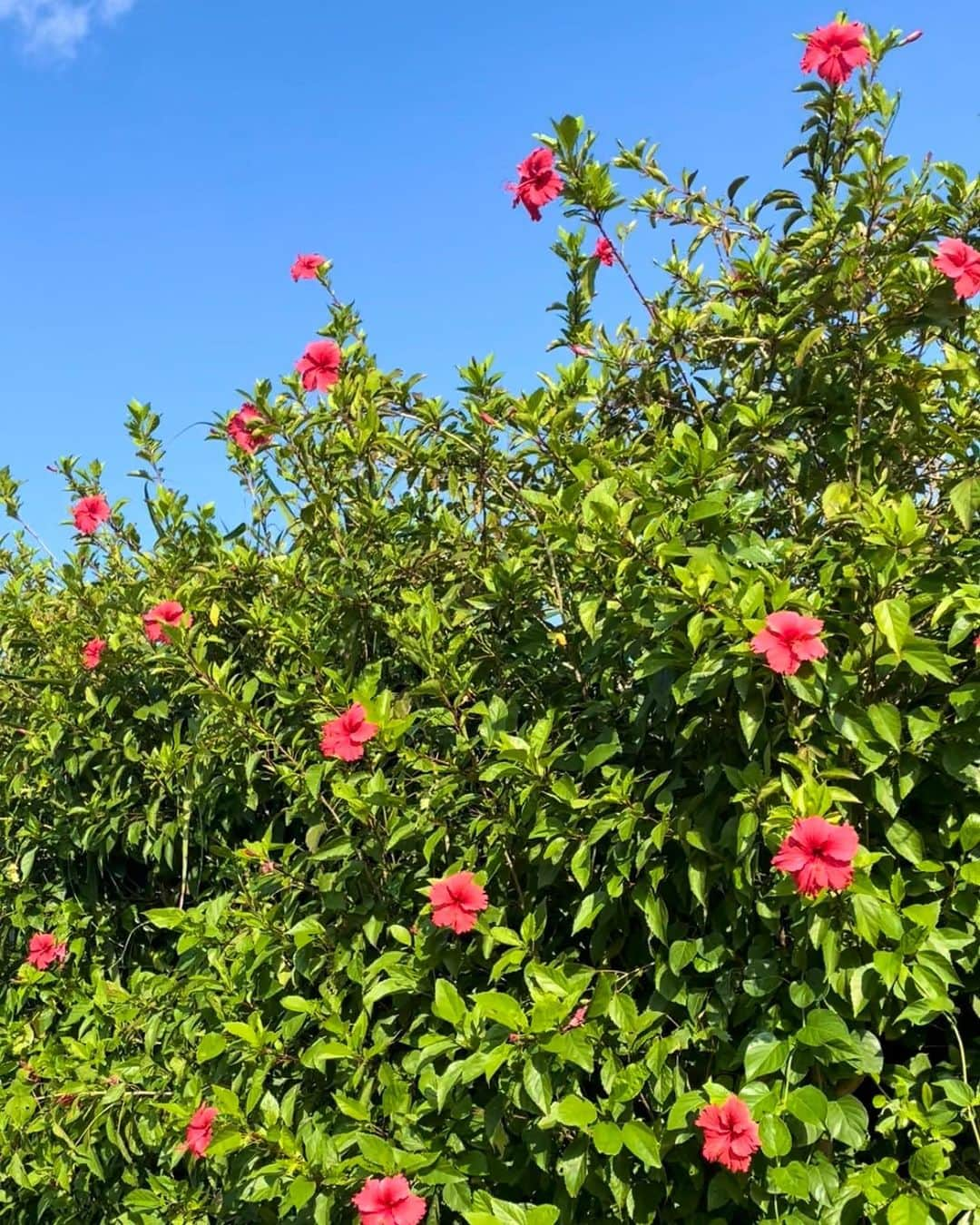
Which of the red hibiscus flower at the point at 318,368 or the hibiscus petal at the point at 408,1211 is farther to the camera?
the red hibiscus flower at the point at 318,368

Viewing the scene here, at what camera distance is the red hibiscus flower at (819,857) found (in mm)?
1570

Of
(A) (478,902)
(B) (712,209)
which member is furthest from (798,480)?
(A) (478,902)

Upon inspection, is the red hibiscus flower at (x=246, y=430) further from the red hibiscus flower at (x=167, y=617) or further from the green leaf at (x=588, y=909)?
the green leaf at (x=588, y=909)

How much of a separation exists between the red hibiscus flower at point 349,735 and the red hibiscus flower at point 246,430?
2.69 feet

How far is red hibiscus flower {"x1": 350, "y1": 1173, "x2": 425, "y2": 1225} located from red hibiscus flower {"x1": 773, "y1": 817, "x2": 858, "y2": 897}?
2.80ft

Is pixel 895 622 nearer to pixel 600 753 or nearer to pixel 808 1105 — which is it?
pixel 600 753

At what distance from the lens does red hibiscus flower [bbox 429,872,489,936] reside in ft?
6.34

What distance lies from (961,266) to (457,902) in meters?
1.46

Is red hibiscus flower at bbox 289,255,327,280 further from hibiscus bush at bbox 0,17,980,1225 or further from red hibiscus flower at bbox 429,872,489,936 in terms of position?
red hibiscus flower at bbox 429,872,489,936

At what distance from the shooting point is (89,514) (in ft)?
11.6

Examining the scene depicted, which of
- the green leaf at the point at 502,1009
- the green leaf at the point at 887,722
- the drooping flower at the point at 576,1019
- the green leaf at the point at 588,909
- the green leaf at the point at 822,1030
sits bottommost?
the green leaf at the point at 822,1030

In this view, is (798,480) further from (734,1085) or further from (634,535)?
(734,1085)

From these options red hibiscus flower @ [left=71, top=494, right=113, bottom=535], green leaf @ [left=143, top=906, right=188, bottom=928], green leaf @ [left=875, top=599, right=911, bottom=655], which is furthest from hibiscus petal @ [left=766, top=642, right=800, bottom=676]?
red hibiscus flower @ [left=71, top=494, right=113, bottom=535]

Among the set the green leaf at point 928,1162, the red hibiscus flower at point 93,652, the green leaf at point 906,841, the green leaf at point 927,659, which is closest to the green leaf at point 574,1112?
the green leaf at point 928,1162
